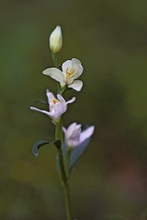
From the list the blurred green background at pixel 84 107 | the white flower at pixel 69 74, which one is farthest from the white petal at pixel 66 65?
the blurred green background at pixel 84 107

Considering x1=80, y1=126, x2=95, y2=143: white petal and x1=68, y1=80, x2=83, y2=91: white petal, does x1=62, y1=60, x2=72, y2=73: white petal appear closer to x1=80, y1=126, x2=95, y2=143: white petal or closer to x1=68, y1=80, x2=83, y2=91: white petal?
x1=68, y1=80, x2=83, y2=91: white petal

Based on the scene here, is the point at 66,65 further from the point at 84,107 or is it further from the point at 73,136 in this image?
the point at 84,107

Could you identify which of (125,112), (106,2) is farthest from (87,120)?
(106,2)

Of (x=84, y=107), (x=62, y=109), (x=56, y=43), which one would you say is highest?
(x=56, y=43)

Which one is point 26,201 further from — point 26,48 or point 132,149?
point 26,48

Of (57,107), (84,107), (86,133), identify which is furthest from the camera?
(84,107)

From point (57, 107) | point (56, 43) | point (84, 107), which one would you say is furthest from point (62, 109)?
point (84, 107)

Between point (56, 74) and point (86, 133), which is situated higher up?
point (56, 74)

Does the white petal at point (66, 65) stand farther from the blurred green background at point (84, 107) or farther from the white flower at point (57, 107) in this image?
the blurred green background at point (84, 107)
